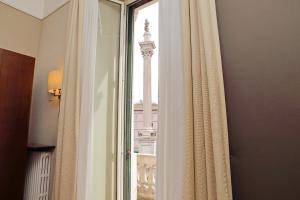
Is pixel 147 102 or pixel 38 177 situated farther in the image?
pixel 147 102

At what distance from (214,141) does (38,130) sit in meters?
2.13

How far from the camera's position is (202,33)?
3.91 feet

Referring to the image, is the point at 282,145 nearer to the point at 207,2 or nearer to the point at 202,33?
the point at 202,33

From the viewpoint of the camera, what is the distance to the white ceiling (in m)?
2.61

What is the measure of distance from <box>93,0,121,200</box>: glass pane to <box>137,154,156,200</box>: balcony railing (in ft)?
2.89

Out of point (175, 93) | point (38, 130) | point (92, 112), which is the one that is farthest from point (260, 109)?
point (38, 130)

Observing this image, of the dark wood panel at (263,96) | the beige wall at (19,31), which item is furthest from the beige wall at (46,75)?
the dark wood panel at (263,96)

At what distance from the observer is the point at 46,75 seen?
8.25 ft

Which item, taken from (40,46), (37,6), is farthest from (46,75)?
(37,6)

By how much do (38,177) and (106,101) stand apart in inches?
38.0

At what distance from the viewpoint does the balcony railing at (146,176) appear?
9.11 feet

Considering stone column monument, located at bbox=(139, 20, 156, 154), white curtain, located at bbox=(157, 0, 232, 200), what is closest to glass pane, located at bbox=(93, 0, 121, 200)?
stone column monument, located at bbox=(139, 20, 156, 154)

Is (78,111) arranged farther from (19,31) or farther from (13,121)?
(19,31)

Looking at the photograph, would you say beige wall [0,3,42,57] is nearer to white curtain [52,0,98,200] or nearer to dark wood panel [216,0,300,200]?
white curtain [52,0,98,200]
